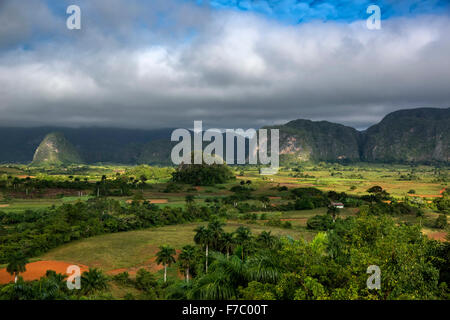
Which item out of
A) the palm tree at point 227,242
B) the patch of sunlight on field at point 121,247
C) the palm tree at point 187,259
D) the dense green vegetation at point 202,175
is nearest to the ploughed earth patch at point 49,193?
the dense green vegetation at point 202,175

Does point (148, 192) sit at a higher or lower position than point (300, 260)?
lower

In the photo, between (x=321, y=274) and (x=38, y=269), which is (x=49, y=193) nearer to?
(x=38, y=269)

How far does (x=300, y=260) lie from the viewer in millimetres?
10203

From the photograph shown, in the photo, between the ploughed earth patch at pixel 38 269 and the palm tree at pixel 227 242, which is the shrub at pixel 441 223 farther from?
the ploughed earth patch at pixel 38 269

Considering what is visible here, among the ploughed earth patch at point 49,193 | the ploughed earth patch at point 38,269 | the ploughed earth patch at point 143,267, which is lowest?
the ploughed earth patch at point 143,267

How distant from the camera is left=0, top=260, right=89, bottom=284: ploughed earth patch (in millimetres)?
33656

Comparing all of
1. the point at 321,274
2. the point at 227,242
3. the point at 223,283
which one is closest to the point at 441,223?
the point at 227,242

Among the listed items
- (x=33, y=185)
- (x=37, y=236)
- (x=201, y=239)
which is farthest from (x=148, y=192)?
(x=201, y=239)

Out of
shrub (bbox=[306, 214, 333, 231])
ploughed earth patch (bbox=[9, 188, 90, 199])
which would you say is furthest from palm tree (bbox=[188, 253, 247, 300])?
ploughed earth patch (bbox=[9, 188, 90, 199])

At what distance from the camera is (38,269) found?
123 feet

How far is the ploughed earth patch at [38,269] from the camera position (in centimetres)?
3366
